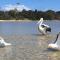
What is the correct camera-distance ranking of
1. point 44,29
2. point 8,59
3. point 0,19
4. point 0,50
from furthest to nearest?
1. point 0,19
2. point 44,29
3. point 0,50
4. point 8,59

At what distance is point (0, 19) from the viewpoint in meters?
97.5

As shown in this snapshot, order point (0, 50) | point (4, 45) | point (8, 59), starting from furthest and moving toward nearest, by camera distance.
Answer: point (4, 45)
point (0, 50)
point (8, 59)

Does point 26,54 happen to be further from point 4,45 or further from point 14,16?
point 14,16

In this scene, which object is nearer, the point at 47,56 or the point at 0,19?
the point at 47,56

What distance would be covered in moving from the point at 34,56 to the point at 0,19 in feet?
282

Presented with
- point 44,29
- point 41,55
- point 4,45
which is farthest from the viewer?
point 44,29

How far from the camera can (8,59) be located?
38.0ft

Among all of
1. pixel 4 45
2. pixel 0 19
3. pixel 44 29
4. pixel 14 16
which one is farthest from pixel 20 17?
pixel 4 45

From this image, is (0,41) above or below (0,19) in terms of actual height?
above

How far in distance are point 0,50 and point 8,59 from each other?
2835 millimetres

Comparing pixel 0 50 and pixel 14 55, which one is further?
pixel 0 50

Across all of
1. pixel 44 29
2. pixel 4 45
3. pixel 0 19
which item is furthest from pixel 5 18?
pixel 4 45

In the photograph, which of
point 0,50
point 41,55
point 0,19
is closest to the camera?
point 41,55

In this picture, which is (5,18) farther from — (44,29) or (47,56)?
(47,56)
